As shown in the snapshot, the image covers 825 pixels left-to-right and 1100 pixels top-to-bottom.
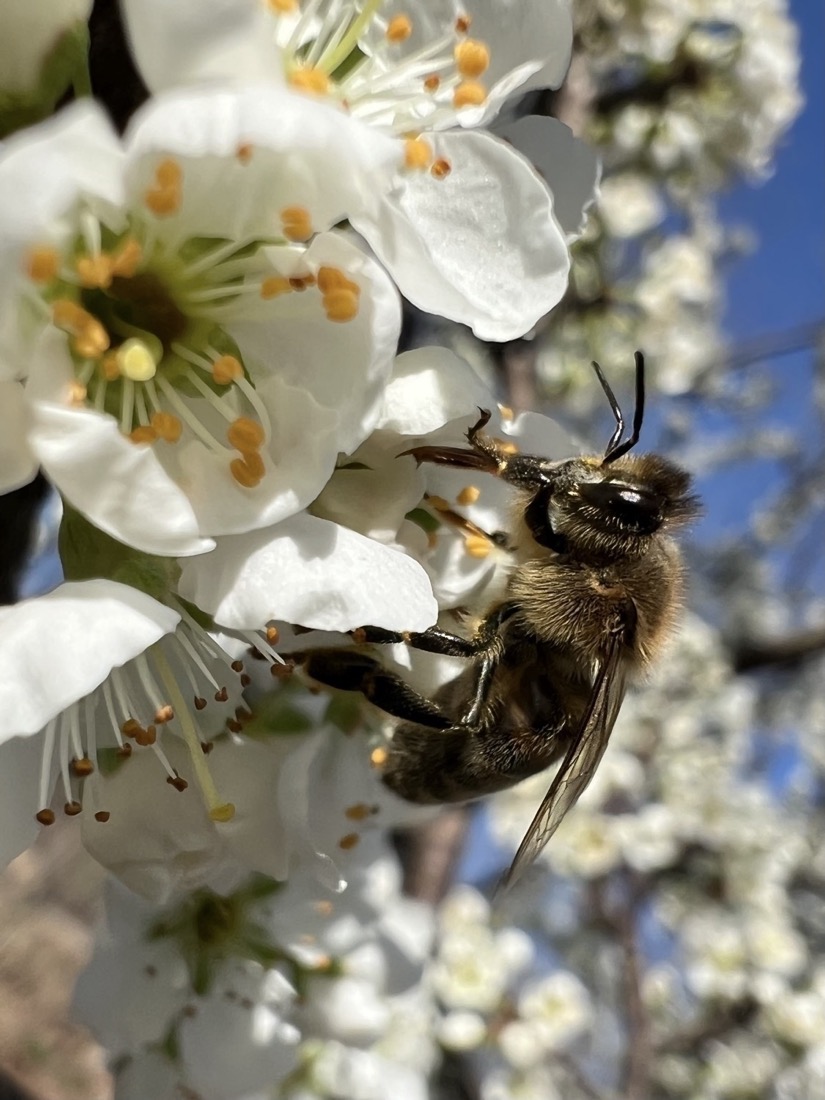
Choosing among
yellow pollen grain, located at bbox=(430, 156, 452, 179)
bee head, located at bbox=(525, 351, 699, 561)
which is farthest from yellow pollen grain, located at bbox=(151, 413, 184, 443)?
bee head, located at bbox=(525, 351, 699, 561)

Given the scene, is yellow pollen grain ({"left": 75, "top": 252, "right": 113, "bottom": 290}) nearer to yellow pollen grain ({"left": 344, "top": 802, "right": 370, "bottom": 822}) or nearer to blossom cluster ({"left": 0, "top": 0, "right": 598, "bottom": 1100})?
Result: blossom cluster ({"left": 0, "top": 0, "right": 598, "bottom": 1100})

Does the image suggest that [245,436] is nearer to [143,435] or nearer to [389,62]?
[143,435]

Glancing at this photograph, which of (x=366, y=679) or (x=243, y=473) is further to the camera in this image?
(x=366, y=679)

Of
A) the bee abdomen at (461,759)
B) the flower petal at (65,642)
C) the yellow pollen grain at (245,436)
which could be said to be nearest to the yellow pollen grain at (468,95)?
the yellow pollen grain at (245,436)

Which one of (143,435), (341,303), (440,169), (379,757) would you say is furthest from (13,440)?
(379,757)

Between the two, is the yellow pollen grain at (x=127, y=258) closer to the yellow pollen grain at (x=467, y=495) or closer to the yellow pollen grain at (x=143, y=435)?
the yellow pollen grain at (x=143, y=435)

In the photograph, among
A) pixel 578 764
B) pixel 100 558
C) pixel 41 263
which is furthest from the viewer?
pixel 578 764

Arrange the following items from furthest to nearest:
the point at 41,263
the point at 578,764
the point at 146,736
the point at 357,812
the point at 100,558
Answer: the point at 357,812 → the point at 578,764 → the point at 146,736 → the point at 100,558 → the point at 41,263
